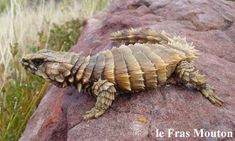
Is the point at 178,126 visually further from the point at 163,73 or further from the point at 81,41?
the point at 81,41

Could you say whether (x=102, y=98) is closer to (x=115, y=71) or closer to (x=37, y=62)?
(x=115, y=71)

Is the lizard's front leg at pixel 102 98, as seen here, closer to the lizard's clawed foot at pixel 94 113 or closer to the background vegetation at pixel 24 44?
the lizard's clawed foot at pixel 94 113

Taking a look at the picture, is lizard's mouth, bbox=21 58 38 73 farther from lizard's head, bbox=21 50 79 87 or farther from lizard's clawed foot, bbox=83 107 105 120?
lizard's clawed foot, bbox=83 107 105 120

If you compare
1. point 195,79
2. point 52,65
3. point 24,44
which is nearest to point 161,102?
point 195,79

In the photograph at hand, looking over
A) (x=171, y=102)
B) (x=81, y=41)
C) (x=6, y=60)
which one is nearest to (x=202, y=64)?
(x=171, y=102)

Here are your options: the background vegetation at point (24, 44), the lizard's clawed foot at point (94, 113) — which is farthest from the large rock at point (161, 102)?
the background vegetation at point (24, 44)

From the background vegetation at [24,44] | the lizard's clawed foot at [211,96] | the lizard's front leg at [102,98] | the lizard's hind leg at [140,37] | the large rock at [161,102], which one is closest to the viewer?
the large rock at [161,102]

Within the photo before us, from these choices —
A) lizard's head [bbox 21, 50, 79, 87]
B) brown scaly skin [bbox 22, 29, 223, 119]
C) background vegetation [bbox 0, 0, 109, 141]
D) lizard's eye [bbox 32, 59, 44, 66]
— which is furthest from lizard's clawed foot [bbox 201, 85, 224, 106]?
background vegetation [bbox 0, 0, 109, 141]
